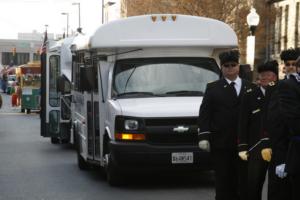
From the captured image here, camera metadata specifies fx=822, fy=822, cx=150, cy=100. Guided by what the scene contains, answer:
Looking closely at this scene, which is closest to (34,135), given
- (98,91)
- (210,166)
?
(98,91)

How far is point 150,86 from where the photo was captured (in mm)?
12234

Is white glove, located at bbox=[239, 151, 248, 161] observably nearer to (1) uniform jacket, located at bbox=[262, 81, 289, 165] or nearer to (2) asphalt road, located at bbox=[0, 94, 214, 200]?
(1) uniform jacket, located at bbox=[262, 81, 289, 165]

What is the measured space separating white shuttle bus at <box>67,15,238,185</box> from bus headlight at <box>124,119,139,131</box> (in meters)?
0.01

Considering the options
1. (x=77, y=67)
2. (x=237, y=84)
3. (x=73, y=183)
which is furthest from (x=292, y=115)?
(x=77, y=67)

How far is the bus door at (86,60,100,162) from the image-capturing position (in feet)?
42.4

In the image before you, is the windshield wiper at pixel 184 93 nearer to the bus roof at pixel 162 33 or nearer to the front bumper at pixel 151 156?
the bus roof at pixel 162 33

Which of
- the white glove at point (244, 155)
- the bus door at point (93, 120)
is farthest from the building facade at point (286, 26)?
the white glove at point (244, 155)

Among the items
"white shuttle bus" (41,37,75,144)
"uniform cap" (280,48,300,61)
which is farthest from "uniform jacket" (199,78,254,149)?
"white shuttle bus" (41,37,75,144)

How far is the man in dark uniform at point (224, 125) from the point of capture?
28.0 feet

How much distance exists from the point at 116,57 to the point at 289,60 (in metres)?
5.31

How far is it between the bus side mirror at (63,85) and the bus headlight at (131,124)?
6581 millimetres

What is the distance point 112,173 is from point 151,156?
2.81 ft

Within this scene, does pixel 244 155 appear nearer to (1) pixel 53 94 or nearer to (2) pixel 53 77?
(1) pixel 53 94

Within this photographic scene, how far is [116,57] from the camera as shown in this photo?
41.4 ft
